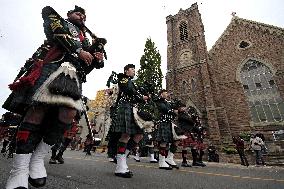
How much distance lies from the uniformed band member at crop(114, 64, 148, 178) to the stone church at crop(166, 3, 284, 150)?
18.5 m

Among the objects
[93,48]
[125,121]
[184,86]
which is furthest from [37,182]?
[184,86]

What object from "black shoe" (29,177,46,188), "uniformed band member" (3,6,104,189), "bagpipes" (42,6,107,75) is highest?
"bagpipes" (42,6,107,75)

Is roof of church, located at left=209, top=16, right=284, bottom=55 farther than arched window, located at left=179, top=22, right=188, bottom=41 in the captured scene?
No

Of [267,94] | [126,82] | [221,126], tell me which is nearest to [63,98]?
[126,82]

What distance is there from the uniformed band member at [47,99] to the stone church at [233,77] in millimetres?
21130

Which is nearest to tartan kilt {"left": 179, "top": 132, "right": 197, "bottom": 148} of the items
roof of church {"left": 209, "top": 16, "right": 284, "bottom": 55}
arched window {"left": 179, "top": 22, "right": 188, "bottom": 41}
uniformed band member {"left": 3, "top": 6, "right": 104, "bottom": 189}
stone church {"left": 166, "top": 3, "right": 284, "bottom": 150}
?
uniformed band member {"left": 3, "top": 6, "right": 104, "bottom": 189}

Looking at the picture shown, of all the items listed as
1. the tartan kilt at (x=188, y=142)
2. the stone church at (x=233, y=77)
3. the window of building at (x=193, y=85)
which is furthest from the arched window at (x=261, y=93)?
the tartan kilt at (x=188, y=142)

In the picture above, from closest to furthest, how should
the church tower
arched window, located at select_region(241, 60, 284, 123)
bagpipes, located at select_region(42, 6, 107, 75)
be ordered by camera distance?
bagpipes, located at select_region(42, 6, 107, 75) < arched window, located at select_region(241, 60, 284, 123) < the church tower

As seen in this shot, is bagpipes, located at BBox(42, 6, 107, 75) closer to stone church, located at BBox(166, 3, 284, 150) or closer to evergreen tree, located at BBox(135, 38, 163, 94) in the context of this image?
stone church, located at BBox(166, 3, 284, 150)

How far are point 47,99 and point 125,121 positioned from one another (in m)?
2.71

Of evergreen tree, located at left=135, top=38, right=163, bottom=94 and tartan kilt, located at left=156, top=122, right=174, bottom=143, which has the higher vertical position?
evergreen tree, located at left=135, top=38, right=163, bottom=94

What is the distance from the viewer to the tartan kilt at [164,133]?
23.5ft

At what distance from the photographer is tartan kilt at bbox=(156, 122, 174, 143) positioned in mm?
7168

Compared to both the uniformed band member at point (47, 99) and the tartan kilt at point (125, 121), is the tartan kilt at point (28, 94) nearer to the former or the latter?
the uniformed band member at point (47, 99)
